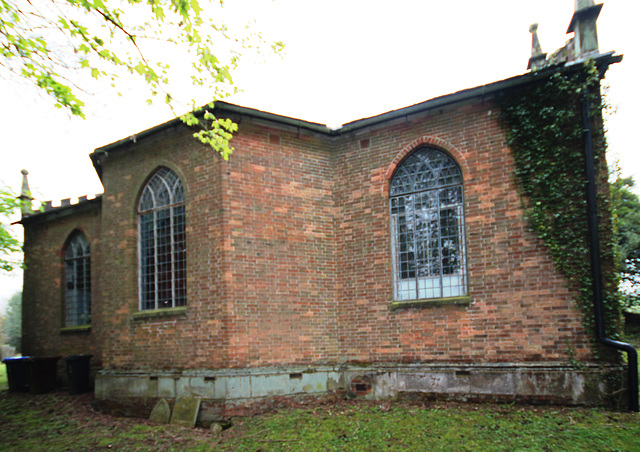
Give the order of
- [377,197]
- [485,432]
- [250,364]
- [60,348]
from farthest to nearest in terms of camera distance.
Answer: [60,348] < [377,197] < [250,364] < [485,432]

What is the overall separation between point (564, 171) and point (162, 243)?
858 centimetres

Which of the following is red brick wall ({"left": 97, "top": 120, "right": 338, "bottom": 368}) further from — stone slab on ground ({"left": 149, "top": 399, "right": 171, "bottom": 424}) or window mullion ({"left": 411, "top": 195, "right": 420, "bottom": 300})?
window mullion ({"left": 411, "top": 195, "right": 420, "bottom": 300})

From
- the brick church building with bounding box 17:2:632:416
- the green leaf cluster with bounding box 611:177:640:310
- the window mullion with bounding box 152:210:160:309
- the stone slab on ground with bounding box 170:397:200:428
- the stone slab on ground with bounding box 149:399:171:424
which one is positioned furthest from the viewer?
the green leaf cluster with bounding box 611:177:640:310

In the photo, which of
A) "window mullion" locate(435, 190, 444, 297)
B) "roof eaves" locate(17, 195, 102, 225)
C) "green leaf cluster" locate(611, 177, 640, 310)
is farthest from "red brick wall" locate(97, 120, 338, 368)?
"green leaf cluster" locate(611, 177, 640, 310)

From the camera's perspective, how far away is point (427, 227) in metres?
10.0

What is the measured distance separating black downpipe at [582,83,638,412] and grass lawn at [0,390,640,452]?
0.58m

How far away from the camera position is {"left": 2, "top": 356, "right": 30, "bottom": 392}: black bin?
14266 millimetres

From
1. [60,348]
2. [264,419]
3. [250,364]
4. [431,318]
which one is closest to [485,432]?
[431,318]

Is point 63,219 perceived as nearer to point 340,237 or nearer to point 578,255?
point 340,237

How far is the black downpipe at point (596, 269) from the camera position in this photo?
25.3 feet

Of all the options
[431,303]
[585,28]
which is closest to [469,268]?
[431,303]

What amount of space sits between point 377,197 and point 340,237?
1.27m

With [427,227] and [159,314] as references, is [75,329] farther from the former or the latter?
[427,227]

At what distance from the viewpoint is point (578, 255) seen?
334 inches
